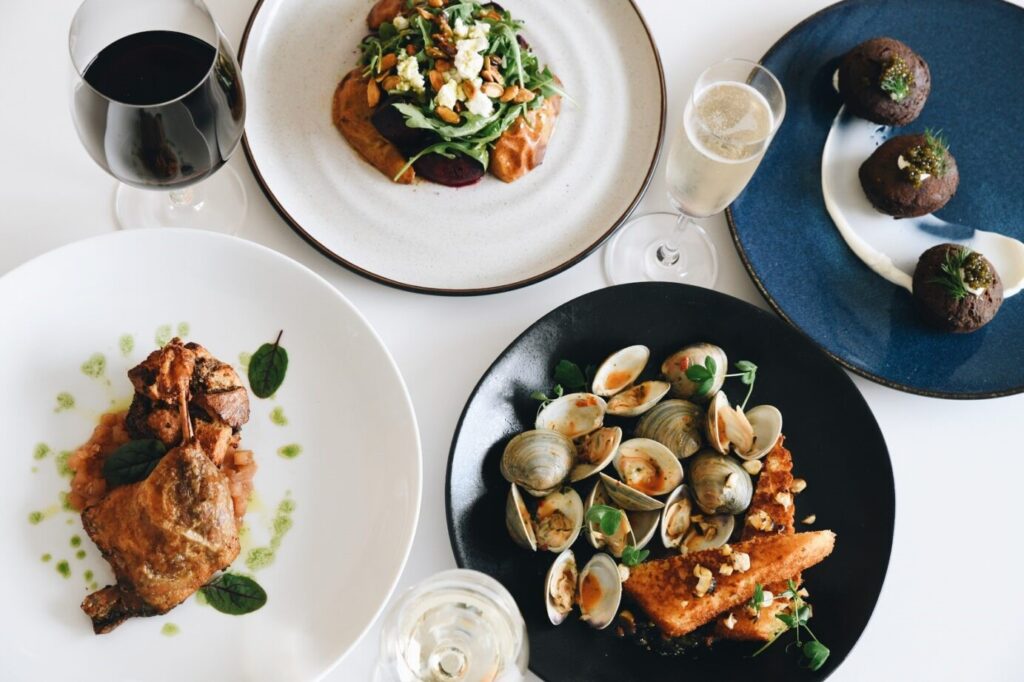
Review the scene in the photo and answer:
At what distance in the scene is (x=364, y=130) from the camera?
4.92ft

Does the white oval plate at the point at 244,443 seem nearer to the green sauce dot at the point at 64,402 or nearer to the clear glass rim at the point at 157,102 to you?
the green sauce dot at the point at 64,402

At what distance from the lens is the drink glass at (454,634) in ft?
4.10

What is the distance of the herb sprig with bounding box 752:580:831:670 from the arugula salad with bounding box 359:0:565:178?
84 centimetres

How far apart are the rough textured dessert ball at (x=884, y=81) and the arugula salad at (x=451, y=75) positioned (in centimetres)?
55

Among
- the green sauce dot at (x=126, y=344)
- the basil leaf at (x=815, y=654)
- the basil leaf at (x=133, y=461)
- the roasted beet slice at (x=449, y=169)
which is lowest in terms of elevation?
the basil leaf at (x=815, y=654)

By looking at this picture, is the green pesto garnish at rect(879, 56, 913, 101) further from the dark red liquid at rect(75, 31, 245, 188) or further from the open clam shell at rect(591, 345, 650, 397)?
A: the dark red liquid at rect(75, 31, 245, 188)

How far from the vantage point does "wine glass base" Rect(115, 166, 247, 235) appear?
149 cm

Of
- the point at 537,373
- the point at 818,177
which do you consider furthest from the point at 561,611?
the point at 818,177

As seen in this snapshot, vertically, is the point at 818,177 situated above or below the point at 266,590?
above

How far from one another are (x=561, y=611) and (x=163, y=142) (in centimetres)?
87

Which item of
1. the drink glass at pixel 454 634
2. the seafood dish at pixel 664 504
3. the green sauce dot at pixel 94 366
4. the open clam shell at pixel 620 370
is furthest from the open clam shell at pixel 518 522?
the green sauce dot at pixel 94 366

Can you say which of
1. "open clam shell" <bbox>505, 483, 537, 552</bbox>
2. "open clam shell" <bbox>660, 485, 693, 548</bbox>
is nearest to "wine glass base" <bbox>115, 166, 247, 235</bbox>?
"open clam shell" <bbox>505, 483, 537, 552</bbox>

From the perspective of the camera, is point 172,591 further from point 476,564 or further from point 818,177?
point 818,177

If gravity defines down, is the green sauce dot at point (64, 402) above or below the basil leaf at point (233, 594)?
above
